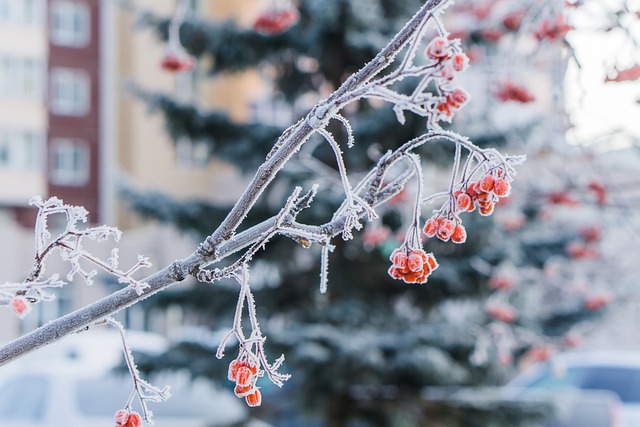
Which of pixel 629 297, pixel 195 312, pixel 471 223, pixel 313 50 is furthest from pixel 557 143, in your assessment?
pixel 195 312

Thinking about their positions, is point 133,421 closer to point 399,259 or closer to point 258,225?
point 258,225

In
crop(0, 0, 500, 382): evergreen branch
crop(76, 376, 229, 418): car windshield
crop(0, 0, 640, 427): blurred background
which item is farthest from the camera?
crop(76, 376, 229, 418): car windshield

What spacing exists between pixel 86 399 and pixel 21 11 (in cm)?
2614

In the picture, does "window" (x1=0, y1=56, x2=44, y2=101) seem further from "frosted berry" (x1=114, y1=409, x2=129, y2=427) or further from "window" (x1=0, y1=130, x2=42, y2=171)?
"frosted berry" (x1=114, y1=409, x2=129, y2=427)

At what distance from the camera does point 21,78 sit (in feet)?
110

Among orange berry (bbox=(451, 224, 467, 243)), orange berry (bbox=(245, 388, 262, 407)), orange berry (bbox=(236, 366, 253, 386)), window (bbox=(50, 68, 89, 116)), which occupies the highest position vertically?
window (bbox=(50, 68, 89, 116))

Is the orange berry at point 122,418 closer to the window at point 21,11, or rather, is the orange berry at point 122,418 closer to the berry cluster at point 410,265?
the berry cluster at point 410,265

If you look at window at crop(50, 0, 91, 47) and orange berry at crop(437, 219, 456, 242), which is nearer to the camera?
orange berry at crop(437, 219, 456, 242)

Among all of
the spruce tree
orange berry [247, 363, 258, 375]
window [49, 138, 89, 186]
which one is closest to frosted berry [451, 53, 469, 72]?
orange berry [247, 363, 258, 375]

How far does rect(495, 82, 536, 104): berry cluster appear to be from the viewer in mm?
6199

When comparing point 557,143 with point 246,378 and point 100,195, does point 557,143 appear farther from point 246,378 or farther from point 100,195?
point 100,195

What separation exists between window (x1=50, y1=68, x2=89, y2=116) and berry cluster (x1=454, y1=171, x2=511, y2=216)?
33.6m

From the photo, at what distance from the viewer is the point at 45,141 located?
34594 mm

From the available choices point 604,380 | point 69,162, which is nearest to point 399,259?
point 604,380
